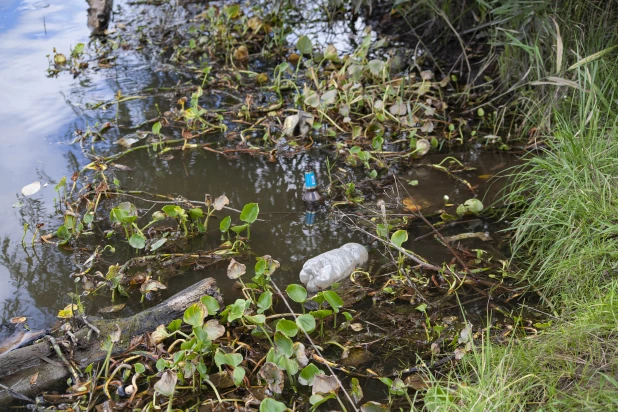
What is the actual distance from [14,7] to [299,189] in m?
4.68

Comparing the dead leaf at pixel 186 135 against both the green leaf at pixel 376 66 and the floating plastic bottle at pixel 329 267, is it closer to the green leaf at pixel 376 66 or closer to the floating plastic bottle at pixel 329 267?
the green leaf at pixel 376 66

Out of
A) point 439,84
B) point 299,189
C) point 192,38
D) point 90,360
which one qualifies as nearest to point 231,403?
point 90,360

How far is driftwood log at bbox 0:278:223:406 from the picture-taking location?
2.49m

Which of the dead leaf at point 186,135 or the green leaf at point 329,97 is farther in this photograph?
the green leaf at point 329,97

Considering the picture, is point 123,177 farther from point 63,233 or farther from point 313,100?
point 313,100

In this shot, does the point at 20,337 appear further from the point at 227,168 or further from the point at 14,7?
the point at 14,7

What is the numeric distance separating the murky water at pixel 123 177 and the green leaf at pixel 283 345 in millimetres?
681

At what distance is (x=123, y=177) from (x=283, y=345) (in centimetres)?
207

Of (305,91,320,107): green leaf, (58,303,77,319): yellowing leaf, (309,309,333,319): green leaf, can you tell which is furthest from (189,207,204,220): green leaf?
(305,91,320,107): green leaf

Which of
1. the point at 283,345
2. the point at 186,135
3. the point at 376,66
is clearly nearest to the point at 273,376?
the point at 283,345

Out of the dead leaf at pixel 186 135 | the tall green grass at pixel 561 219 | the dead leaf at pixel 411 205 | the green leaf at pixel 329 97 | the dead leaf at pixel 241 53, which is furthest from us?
the dead leaf at pixel 241 53

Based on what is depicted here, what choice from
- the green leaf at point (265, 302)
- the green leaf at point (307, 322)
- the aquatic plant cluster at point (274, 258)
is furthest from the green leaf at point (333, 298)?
the green leaf at point (265, 302)

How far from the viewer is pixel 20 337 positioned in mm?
2691

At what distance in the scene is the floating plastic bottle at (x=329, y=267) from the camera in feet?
9.96
